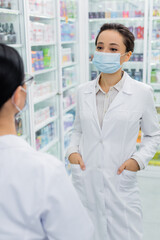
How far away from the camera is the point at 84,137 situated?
1.87 m

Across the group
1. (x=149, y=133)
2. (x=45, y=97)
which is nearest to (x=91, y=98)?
(x=149, y=133)

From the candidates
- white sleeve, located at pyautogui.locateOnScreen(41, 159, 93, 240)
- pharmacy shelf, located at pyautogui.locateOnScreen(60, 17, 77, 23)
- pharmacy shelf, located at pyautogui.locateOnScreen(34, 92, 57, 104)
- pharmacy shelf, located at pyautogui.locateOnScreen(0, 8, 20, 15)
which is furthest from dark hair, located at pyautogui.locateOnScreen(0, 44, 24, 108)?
pharmacy shelf, located at pyautogui.locateOnScreen(60, 17, 77, 23)

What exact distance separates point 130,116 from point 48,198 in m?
1.03

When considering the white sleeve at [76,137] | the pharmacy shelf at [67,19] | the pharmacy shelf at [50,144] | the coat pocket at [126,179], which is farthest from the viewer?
the pharmacy shelf at [67,19]

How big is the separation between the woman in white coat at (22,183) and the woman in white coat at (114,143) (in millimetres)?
913

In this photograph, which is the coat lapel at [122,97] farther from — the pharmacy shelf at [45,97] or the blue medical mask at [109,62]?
the pharmacy shelf at [45,97]

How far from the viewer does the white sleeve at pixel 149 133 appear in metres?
1.77

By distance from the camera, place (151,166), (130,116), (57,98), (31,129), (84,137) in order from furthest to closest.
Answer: (151,166) → (57,98) → (31,129) → (84,137) → (130,116)

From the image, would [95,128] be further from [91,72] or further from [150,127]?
[91,72]

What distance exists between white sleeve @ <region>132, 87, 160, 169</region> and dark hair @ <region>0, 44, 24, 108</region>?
1099 mm

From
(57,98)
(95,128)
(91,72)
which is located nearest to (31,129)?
(57,98)

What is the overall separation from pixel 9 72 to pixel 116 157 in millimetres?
1108

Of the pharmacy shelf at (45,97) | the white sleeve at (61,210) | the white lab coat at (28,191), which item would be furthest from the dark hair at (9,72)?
the pharmacy shelf at (45,97)

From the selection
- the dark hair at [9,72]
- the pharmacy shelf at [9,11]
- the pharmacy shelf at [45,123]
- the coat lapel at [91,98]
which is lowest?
the pharmacy shelf at [45,123]
